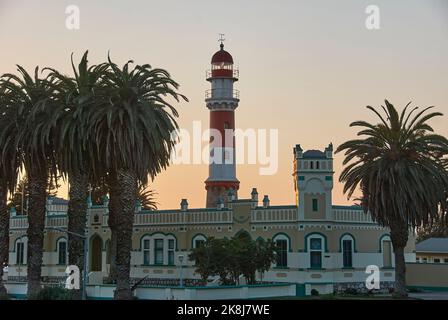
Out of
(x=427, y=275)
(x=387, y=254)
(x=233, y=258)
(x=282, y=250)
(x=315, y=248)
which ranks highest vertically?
(x=315, y=248)

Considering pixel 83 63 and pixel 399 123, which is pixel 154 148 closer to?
pixel 83 63

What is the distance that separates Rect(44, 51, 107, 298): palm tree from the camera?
42656mm

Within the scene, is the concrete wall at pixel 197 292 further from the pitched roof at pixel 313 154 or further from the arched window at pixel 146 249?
the arched window at pixel 146 249

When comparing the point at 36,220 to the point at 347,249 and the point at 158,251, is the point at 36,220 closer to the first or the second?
the point at 158,251

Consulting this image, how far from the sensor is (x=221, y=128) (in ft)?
243

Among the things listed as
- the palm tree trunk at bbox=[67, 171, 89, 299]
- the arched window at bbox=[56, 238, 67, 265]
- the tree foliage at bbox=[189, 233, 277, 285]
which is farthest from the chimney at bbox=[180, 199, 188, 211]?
the palm tree trunk at bbox=[67, 171, 89, 299]

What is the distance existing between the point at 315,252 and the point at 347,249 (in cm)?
290

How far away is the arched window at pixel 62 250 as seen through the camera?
70750 mm

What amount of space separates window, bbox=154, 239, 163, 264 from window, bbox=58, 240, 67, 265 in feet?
33.3

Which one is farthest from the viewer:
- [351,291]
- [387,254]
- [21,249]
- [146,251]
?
[21,249]

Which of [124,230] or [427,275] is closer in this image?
[124,230]

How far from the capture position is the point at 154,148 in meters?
43.1

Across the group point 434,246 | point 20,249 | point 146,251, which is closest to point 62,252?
point 20,249

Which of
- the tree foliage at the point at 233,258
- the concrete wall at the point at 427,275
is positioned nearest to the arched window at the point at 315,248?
the tree foliage at the point at 233,258
